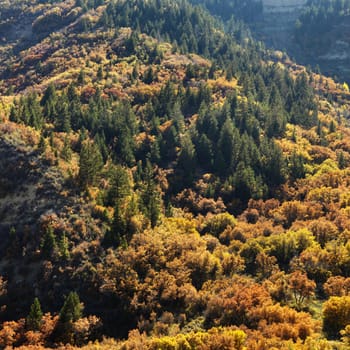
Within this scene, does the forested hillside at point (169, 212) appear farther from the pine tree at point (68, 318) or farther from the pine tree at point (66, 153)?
the pine tree at point (66, 153)

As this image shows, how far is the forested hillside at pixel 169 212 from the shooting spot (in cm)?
5172

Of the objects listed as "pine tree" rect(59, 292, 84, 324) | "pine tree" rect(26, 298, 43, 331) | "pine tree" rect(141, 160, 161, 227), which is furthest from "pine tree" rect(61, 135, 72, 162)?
"pine tree" rect(26, 298, 43, 331)

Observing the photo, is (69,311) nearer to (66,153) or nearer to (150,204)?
(150,204)

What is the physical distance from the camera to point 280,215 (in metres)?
80.6

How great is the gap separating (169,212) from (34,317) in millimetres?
34211

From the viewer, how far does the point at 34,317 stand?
5244cm

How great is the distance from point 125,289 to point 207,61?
116 m

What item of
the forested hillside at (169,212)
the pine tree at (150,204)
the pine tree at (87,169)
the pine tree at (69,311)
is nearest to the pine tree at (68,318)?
the pine tree at (69,311)

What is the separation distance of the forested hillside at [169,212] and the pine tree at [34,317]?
240 millimetres

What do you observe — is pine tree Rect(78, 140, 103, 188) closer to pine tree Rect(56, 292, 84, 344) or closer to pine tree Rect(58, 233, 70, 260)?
pine tree Rect(58, 233, 70, 260)

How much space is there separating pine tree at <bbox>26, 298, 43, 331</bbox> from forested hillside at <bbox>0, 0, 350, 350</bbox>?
0.24m

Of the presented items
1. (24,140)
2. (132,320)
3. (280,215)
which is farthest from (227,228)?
(24,140)

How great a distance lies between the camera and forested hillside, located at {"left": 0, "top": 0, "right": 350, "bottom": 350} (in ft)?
170

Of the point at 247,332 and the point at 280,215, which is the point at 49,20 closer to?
the point at 280,215
